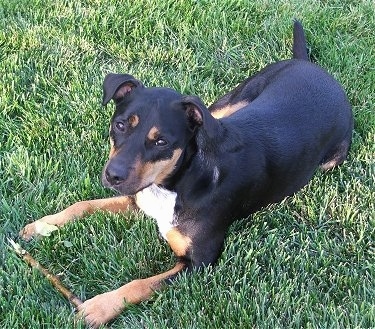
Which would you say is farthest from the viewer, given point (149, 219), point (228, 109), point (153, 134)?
point (228, 109)

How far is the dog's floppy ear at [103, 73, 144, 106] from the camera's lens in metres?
3.52

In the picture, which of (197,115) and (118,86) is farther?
(118,86)

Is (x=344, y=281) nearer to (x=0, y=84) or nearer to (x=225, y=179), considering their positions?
(x=225, y=179)

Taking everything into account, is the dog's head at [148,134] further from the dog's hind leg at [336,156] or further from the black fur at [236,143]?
the dog's hind leg at [336,156]

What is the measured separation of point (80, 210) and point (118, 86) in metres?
0.95

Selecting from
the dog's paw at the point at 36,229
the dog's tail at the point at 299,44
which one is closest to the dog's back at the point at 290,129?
the dog's tail at the point at 299,44

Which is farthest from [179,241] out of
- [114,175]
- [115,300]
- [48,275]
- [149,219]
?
[48,275]

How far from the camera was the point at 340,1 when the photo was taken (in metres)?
6.33

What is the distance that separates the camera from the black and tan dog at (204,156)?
3.36m

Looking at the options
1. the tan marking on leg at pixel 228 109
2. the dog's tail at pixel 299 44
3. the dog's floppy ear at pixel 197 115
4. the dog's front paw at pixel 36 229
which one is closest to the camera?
the dog's floppy ear at pixel 197 115

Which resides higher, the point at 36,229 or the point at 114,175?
the point at 114,175

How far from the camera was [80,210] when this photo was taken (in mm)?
4016

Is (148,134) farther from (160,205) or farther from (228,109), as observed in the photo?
(228,109)

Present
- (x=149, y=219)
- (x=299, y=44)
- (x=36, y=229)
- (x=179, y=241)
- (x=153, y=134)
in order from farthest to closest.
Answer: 1. (x=299, y=44)
2. (x=149, y=219)
3. (x=36, y=229)
4. (x=179, y=241)
5. (x=153, y=134)
